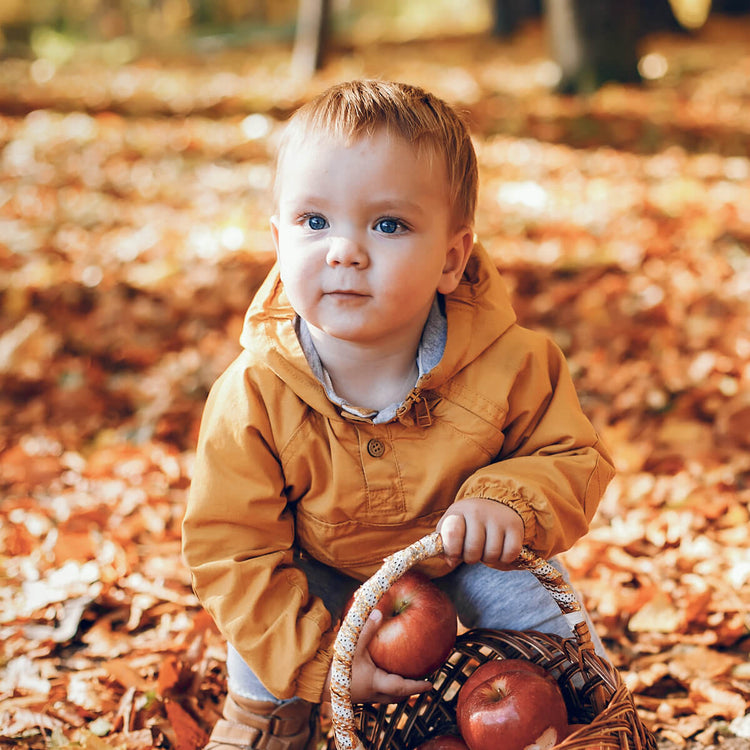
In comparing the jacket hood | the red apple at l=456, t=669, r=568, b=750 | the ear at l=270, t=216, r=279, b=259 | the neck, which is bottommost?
the red apple at l=456, t=669, r=568, b=750

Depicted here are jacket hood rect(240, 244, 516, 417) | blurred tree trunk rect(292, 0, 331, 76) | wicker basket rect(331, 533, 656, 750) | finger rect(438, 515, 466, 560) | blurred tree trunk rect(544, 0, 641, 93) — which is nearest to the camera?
wicker basket rect(331, 533, 656, 750)

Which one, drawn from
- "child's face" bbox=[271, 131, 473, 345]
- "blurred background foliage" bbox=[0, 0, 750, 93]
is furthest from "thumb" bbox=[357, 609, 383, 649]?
"blurred background foliage" bbox=[0, 0, 750, 93]

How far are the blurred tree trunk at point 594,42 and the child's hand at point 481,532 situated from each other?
7.85m

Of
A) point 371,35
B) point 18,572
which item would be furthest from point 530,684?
point 371,35

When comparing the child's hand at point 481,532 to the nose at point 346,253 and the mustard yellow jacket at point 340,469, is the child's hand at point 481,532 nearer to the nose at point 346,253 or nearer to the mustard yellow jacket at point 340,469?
the mustard yellow jacket at point 340,469

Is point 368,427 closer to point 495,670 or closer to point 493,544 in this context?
point 493,544

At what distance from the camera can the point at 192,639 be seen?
2.58m

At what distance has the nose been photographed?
1831mm

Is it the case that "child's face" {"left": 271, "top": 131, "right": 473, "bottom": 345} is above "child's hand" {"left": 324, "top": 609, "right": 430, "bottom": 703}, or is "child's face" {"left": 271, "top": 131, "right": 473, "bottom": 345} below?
above

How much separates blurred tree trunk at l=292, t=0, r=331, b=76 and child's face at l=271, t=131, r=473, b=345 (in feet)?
32.4

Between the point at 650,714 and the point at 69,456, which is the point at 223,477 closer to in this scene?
the point at 650,714

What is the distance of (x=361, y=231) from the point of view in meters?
1.88

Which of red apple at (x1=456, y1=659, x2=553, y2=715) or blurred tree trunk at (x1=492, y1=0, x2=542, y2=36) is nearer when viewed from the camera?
red apple at (x1=456, y1=659, x2=553, y2=715)

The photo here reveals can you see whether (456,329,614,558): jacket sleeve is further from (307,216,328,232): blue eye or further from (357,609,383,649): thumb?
(307,216,328,232): blue eye
